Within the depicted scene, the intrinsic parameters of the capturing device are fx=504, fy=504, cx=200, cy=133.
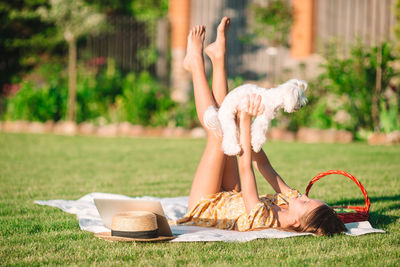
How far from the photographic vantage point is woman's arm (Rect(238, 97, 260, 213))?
10.4 ft

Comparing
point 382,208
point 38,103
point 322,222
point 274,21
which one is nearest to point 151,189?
point 382,208

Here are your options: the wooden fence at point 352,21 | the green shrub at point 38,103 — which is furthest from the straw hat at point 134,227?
the green shrub at point 38,103

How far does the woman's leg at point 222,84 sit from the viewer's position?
3562 mm

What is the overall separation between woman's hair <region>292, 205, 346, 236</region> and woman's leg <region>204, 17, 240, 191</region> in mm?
649

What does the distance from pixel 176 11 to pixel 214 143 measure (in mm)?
9815

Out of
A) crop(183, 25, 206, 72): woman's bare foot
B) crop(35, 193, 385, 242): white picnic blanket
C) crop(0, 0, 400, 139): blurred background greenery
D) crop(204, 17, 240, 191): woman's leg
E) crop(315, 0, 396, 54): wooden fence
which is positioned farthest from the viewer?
crop(315, 0, 396, 54): wooden fence

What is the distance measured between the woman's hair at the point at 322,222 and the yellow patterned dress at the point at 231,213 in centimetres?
23

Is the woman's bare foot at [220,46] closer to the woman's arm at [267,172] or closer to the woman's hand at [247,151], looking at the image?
the woman's hand at [247,151]

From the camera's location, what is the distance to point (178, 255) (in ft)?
8.96

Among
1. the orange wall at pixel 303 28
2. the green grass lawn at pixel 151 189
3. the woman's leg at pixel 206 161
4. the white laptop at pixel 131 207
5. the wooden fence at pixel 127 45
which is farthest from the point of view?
the wooden fence at pixel 127 45

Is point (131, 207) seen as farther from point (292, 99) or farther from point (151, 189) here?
point (151, 189)

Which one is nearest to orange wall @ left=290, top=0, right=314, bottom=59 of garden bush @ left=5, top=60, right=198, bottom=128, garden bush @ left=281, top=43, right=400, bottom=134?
garden bush @ left=281, top=43, right=400, bottom=134

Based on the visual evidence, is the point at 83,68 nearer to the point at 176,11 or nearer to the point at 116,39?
the point at 116,39

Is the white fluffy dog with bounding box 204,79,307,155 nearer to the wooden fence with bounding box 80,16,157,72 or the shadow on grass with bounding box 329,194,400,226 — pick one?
the shadow on grass with bounding box 329,194,400,226
